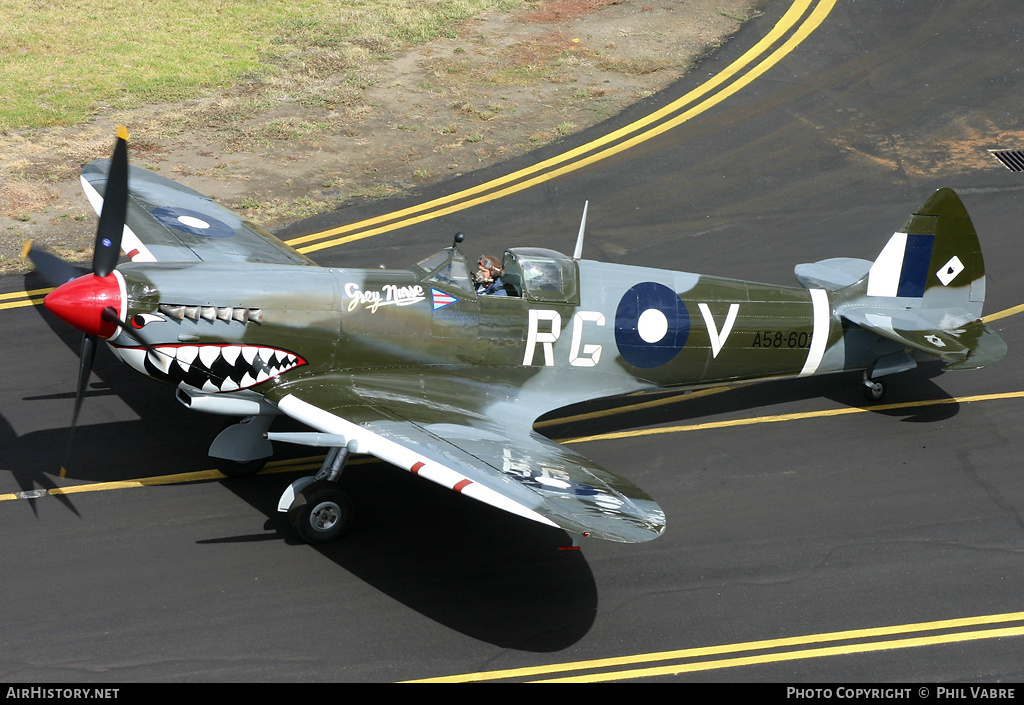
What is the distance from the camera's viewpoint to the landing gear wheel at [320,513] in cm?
1018

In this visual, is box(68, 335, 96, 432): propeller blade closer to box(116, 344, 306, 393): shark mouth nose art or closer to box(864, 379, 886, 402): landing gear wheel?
box(116, 344, 306, 393): shark mouth nose art

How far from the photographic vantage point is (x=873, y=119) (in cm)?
2030

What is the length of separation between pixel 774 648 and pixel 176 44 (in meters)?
19.8

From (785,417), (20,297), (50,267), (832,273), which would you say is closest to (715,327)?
(785,417)

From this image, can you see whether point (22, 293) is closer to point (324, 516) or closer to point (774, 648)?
point (324, 516)

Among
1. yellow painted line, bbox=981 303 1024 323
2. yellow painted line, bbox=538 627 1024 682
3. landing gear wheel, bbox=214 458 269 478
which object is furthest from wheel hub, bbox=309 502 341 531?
yellow painted line, bbox=981 303 1024 323

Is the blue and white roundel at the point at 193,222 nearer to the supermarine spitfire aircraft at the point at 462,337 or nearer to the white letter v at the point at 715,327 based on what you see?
the supermarine spitfire aircraft at the point at 462,337

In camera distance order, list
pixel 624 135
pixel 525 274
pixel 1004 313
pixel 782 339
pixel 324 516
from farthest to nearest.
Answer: pixel 624 135
pixel 1004 313
pixel 782 339
pixel 525 274
pixel 324 516

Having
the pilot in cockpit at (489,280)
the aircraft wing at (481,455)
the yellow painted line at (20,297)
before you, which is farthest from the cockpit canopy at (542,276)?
the yellow painted line at (20,297)

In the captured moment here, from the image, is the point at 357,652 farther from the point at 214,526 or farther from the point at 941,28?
the point at 941,28

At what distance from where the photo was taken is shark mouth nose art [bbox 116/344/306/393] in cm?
1012

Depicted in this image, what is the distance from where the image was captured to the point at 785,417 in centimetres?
1310

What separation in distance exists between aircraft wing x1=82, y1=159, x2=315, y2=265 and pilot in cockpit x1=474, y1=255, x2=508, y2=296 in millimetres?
2894

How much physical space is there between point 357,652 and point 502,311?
4187 millimetres
